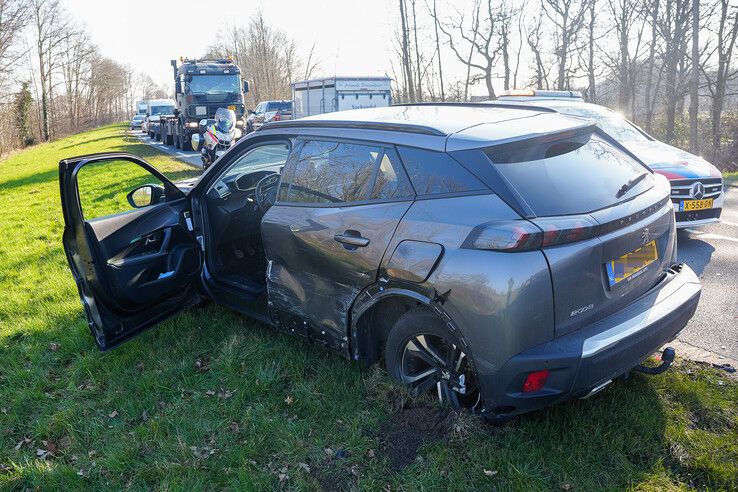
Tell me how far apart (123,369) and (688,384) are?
12.1 feet

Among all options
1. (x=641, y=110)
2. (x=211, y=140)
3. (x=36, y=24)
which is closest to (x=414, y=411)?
(x=211, y=140)

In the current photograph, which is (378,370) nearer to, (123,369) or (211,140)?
(123,369)

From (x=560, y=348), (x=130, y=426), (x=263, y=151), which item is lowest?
(x=130, y=426)

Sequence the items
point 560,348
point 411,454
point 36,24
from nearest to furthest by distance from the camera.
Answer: point 560,348
point 411,454
point 36,24

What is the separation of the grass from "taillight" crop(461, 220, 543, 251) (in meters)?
0.95

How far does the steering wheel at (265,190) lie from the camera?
417 centimetres

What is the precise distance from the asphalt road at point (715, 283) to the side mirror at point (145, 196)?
160 inches

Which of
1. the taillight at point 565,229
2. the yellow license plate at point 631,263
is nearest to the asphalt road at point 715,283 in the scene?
the yellow license plate at point 631,263

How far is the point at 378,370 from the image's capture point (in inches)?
132

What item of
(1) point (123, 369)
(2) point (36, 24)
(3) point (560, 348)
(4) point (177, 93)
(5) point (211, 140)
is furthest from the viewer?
(2) point (36, 24)

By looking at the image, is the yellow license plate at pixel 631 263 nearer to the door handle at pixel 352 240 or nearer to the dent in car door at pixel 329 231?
the dent in car door at pixel 329 231

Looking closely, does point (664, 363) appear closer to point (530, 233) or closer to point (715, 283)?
point (530, 233)

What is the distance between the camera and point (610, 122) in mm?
8062

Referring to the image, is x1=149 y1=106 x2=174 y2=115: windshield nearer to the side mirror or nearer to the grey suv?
the side mirror
